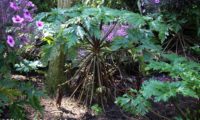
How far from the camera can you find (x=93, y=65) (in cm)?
389

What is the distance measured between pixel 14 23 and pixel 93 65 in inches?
47.9

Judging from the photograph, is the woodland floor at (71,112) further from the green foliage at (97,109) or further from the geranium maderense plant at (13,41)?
the geranium maderense plant at (13,41)

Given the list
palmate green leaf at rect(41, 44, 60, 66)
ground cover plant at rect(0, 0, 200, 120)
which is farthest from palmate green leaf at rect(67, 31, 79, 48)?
palmate green leaf at rect(41, 44, 60, 66)

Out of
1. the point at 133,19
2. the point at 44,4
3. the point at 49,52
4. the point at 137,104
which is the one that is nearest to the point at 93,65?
the point at 49,52

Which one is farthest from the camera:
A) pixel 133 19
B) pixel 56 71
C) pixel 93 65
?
pixel 56 71

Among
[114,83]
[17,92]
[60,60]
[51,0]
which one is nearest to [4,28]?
[17,92]

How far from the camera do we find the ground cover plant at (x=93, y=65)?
2947 millimetres

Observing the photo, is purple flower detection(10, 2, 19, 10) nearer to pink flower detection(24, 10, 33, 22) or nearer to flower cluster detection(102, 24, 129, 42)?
pink flower detection(24, 10, 33, 22)

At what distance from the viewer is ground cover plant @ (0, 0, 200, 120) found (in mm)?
2947

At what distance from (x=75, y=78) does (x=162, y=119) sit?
3.57 ft

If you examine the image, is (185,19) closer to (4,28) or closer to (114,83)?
(114,83)

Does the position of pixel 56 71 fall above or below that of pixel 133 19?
below

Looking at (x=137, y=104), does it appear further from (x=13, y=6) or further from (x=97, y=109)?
(x=13, y=6)

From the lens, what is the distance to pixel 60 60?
13.3 ft
